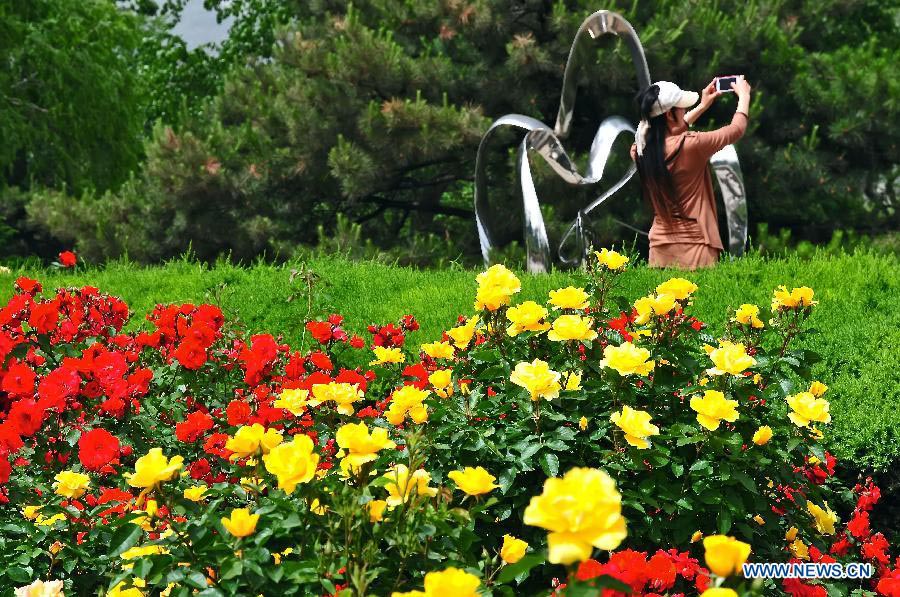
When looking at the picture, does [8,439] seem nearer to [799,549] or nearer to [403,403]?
[403,403]

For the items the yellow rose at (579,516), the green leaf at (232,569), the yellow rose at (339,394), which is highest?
the yellow rose at (579,516)

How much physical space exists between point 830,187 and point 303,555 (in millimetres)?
10975

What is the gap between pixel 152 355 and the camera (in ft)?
12.8

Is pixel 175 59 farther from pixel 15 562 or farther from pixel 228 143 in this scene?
pixel 15 562

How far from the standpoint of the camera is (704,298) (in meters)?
5.75

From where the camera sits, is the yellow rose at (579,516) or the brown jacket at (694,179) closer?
the yellow rose at (579,516)

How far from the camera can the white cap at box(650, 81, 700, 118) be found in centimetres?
668

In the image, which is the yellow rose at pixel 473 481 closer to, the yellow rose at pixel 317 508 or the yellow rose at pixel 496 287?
the yellow rose at pixel 317 508

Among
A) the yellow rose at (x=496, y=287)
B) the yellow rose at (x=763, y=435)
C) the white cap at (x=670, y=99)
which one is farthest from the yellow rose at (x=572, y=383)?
the white cap at (x=670, y=99)

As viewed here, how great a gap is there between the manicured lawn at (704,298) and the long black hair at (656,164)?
796 millimetres

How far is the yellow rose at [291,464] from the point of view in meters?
1.56

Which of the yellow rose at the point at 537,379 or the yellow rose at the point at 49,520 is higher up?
the yellow rose at the point at 537,379

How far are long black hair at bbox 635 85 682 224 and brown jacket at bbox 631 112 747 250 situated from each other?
44mm

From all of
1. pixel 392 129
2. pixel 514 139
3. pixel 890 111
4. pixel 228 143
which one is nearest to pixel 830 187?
pixel 890 111
